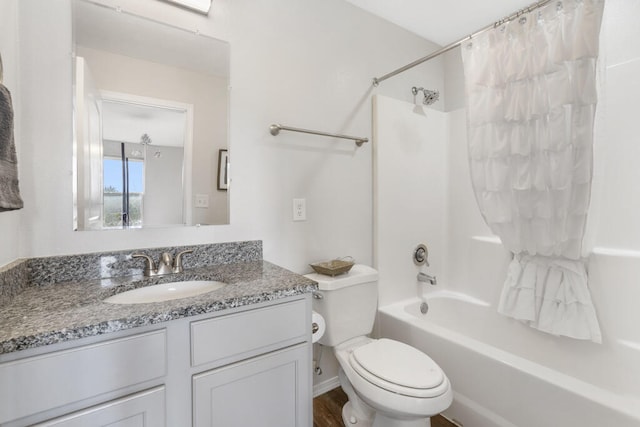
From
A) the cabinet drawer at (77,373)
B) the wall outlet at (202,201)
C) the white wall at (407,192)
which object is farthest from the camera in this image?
the white wall at (407,192)

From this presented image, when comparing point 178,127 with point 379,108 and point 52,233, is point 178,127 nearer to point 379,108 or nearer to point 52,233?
point 52,233

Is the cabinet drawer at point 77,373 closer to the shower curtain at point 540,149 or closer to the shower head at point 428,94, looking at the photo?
the shower curtain at point 540,149

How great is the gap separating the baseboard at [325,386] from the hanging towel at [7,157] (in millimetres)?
1619

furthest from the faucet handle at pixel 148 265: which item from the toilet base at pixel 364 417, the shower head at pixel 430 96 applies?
the shower head at pixel 430 96

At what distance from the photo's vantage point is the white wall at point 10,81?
3.05 feet

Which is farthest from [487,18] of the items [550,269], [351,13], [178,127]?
[178,127]

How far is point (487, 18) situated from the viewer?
199cm

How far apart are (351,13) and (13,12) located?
5.31 feet

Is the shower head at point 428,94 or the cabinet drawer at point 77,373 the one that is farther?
the shower head at point 428,94

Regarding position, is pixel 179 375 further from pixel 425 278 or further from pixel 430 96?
pixel 430 96

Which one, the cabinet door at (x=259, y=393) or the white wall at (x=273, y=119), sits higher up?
the white wall at (x=273, y=119)

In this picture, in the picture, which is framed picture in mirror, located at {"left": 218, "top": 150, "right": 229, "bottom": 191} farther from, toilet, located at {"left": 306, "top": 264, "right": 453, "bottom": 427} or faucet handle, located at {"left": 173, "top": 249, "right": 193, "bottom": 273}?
toilet, located at {"left": 306, "top": 264, "right": 453, "bottom": 427}

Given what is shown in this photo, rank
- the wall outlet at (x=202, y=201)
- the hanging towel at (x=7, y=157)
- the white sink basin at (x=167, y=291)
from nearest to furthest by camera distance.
A: the hanging towel at (x=7, y=157), the white sink basin at (x=167, y=291), the wall outlet at (x=202, y=201)

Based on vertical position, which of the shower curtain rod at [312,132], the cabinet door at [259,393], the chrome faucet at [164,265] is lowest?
the cabinet door at [259,393]
